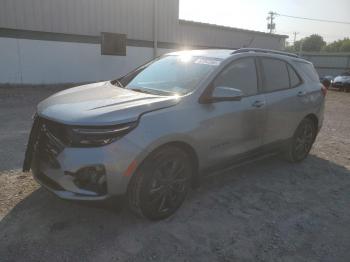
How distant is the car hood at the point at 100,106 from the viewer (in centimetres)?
300

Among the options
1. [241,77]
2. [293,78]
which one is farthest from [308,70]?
[241,77]

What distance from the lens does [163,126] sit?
10.6ft

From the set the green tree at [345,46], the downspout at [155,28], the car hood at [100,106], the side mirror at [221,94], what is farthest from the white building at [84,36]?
the green tree at [345,46]

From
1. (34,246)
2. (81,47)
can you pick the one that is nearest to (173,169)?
(34,246)

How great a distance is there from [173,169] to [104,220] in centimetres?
88

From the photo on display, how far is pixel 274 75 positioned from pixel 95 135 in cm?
294

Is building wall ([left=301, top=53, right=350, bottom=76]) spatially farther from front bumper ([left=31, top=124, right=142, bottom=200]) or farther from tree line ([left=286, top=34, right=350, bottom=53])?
tree line ([left=286, top=34, right=350, bottom=53])

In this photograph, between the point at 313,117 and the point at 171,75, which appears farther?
the point at 313,117

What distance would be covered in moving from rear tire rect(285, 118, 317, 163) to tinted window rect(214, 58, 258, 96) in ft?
4.56

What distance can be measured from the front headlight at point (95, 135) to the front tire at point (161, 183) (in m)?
0.40

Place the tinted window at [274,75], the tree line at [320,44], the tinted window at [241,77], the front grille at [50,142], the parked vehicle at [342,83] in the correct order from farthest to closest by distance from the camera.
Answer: the tree line at [320,44], the parked vehicle at [342,83], the tinted window at [274,75], the tinted window at [241,77], the front grille at [50,142]

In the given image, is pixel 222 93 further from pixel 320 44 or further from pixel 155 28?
pixel 320 44

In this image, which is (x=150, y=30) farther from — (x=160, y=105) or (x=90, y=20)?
(x=160, y=105)

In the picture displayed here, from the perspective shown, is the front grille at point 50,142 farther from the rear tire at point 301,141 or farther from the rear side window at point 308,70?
the rear side window at point 308,70
